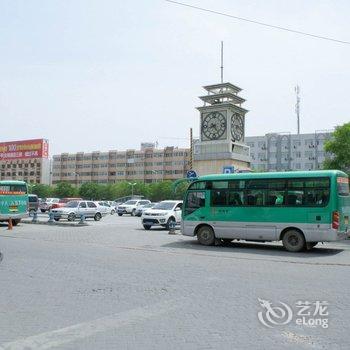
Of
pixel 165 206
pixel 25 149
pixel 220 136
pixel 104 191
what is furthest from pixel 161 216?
pixel 104 191

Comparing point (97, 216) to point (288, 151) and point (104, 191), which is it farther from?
point (288, 151)

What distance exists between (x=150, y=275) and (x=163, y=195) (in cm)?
9011

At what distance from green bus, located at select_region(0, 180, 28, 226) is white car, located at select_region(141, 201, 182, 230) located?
301 inches

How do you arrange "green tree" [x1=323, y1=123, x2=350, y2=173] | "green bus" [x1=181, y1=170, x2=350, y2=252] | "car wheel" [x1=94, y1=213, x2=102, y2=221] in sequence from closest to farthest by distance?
"green bus" [x1=181, y1=170, x2=350, y2=252] < "green tree" [x1=323, y1=123, x2=350, y2=173] < "car wheel" [x1=94, y1=213, x2=102, y2=221]

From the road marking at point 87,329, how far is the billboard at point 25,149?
235 ft

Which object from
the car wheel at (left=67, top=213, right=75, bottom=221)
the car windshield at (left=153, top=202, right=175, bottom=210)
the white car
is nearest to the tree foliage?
the car wheel at (left=67, top=213, right=75, bottom=221)

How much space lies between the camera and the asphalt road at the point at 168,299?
567cm

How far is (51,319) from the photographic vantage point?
6.53 metres

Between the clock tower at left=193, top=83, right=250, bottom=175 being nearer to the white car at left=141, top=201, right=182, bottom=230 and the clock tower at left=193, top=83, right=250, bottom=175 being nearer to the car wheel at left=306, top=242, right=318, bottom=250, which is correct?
the white car at left=141, top=201, right=182, bottom=230

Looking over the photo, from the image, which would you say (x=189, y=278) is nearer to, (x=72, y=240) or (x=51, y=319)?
(x=51, y=319)

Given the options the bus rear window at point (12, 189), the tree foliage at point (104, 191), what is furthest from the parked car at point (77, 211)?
the tree foliage at point (104, 191)

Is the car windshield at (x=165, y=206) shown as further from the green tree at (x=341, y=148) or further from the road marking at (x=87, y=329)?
the road marking at (x=87, y=329)

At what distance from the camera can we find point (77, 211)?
33.6 m

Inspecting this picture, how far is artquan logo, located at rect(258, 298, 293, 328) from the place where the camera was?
6469 millimetres
